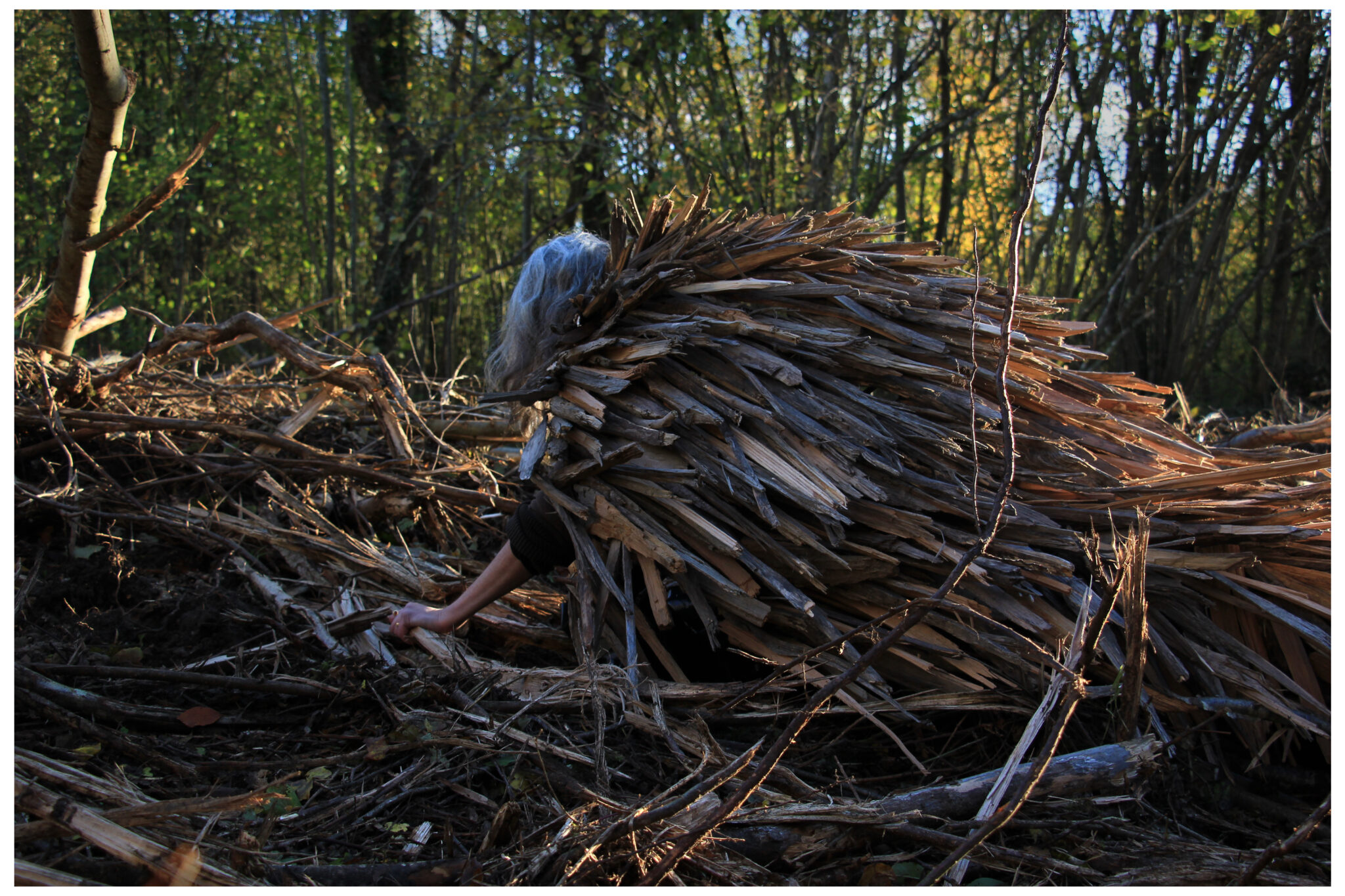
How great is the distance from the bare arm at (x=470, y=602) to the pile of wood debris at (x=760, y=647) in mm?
66

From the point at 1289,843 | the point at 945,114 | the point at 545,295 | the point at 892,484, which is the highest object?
the point at 945,114

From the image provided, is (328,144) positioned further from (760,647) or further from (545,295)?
(760,647)

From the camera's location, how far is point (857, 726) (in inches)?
79.2

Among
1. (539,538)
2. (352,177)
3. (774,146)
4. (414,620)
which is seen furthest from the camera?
(352,177)

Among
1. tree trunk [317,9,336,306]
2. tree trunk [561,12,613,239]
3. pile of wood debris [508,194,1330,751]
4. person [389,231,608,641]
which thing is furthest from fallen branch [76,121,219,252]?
tree trunk [317,9,336,306]

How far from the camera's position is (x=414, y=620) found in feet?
7.83

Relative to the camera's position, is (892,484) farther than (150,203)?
No

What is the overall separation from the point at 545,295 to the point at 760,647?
1.24 m

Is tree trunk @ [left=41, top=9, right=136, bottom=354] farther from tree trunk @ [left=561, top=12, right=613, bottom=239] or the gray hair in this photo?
tree trunk @ [left=561, top=12, right=613, bottom=239]

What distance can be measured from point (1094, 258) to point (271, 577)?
8.05 metres

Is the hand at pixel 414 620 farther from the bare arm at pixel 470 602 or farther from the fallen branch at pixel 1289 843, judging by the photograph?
the fallen branch at pixel 1289 843

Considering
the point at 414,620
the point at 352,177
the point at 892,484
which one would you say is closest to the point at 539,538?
the point at 414,620

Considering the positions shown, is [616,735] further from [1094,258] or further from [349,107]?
[349,107]

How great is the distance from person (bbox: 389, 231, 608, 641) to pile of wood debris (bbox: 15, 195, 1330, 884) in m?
0.08
